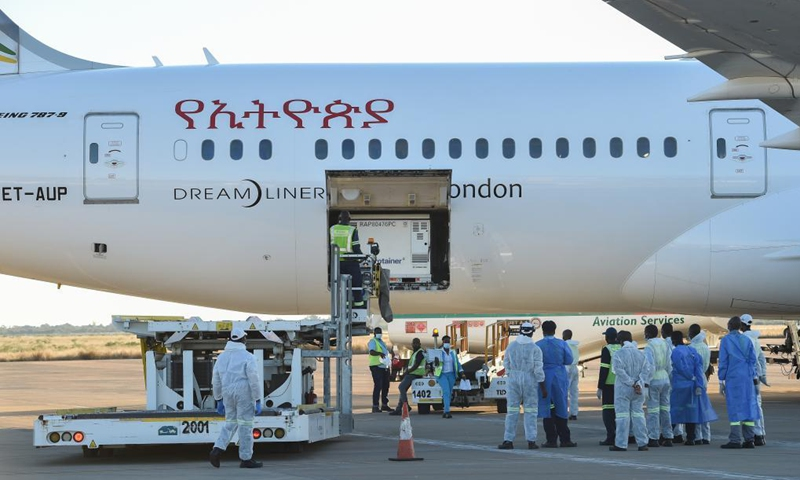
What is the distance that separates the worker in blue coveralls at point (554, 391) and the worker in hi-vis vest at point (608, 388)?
19.4 inches

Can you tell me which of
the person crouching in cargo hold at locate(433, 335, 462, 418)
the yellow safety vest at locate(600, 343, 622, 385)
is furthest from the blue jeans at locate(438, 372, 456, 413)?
the yellow safety vest at locate(600, 343, 622, 385)

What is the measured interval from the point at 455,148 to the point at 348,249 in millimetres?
2719

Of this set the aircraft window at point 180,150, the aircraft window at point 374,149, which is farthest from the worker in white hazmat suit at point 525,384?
the aircraft window at point 180,150

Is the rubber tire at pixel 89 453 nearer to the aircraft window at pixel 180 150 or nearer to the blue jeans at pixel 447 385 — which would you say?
the aircraft window at pixel 180 150

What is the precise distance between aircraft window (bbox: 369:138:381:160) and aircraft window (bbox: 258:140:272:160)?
1465mm

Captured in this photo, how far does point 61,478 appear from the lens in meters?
12.5

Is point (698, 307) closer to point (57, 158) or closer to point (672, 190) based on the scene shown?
point (672, 190)

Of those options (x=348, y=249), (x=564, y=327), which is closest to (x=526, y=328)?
(x=348, y=249)

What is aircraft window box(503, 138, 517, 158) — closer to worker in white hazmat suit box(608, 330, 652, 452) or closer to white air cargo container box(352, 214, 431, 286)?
white air cargo container box(352, 214, 431, 286)

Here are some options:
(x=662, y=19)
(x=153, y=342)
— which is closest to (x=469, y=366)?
(x=153, y=342)

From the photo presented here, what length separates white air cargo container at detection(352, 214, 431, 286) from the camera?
1848 cm

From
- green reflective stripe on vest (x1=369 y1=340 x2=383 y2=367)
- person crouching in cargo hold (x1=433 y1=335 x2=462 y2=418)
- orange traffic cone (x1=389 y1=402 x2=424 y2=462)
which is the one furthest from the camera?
green reflective stripe on vest (x1=369 y1=340 x2=383 y2=367)

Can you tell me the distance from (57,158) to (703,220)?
30.9 feet

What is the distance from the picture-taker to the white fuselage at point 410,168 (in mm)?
18031
